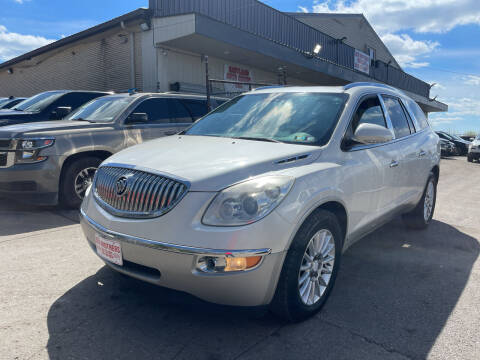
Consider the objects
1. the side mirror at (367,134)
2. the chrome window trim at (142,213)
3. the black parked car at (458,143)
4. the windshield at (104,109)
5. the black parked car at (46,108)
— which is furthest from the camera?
the black parked car at (458,143)

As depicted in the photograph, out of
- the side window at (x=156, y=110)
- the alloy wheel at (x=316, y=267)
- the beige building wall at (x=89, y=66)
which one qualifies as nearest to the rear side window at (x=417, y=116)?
the alloy wheel at (x=316, y=267)

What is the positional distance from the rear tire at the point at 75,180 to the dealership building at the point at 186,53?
17.2 ft

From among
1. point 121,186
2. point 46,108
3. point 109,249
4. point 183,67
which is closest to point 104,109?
point 46,108

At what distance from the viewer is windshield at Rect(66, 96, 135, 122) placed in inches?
247

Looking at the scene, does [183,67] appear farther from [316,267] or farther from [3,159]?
[316,267]

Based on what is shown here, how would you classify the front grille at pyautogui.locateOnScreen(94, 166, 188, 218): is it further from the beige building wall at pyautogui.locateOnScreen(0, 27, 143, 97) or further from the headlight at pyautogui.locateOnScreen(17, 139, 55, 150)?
the beige building wall at pyautogui.locateOnScreen(0, 27, 143, 97)

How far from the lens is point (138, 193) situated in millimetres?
2576

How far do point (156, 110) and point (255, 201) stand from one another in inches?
187

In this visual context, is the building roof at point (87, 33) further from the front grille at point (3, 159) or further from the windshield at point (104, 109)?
the front grille at point (3, 159)

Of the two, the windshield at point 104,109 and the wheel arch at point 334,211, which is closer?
the wheel arch at point 334,211

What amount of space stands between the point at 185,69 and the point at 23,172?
8734 mm

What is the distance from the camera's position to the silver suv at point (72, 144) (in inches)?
208

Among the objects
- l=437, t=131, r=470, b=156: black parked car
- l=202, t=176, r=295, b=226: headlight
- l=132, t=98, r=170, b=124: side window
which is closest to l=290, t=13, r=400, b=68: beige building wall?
l=437, t=131, r=470, b=156: black parked car

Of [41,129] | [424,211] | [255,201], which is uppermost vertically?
[41,129]
